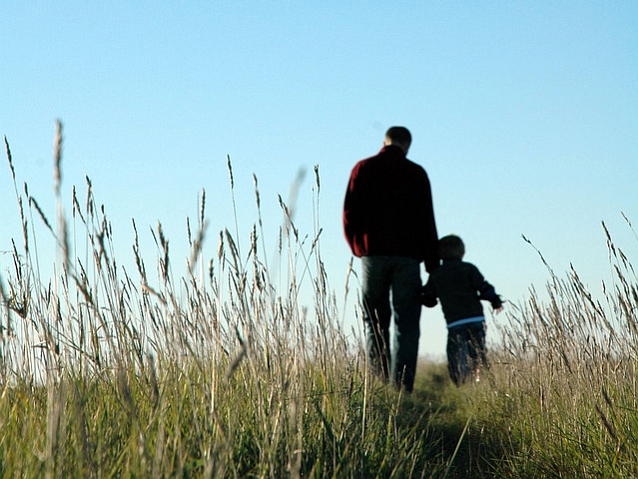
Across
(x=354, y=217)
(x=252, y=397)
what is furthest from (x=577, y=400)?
(x=354, y=217)

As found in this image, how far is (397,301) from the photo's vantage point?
19.5 feet

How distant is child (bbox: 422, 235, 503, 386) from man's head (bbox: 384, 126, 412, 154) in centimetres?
109

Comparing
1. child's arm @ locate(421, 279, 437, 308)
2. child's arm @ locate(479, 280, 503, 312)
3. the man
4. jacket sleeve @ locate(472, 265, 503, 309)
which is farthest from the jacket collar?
child's arm @ locate(479, 280, 503, 312)

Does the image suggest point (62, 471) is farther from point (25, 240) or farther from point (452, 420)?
point (452, 420)

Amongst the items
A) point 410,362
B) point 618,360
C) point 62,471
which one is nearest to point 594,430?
point 618,360

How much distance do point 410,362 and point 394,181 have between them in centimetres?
138

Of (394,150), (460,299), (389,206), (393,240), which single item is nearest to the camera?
(393,240)

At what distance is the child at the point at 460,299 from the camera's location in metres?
6.77

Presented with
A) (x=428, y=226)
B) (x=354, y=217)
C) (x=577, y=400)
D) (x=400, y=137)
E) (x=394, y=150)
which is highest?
(x=400, y=137)

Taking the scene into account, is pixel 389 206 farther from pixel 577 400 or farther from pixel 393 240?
pixel 577 400

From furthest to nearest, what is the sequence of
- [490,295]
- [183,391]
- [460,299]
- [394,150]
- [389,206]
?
[490,295], [460,299], [394,150], [389,206], [183,391]

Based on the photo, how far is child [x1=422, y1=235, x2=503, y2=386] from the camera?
22.2 feet

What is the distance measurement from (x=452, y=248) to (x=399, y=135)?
1216mm

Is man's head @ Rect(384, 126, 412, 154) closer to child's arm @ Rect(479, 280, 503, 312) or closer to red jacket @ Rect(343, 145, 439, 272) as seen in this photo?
red jacket @ Rect(343, 145, 439, 272)
